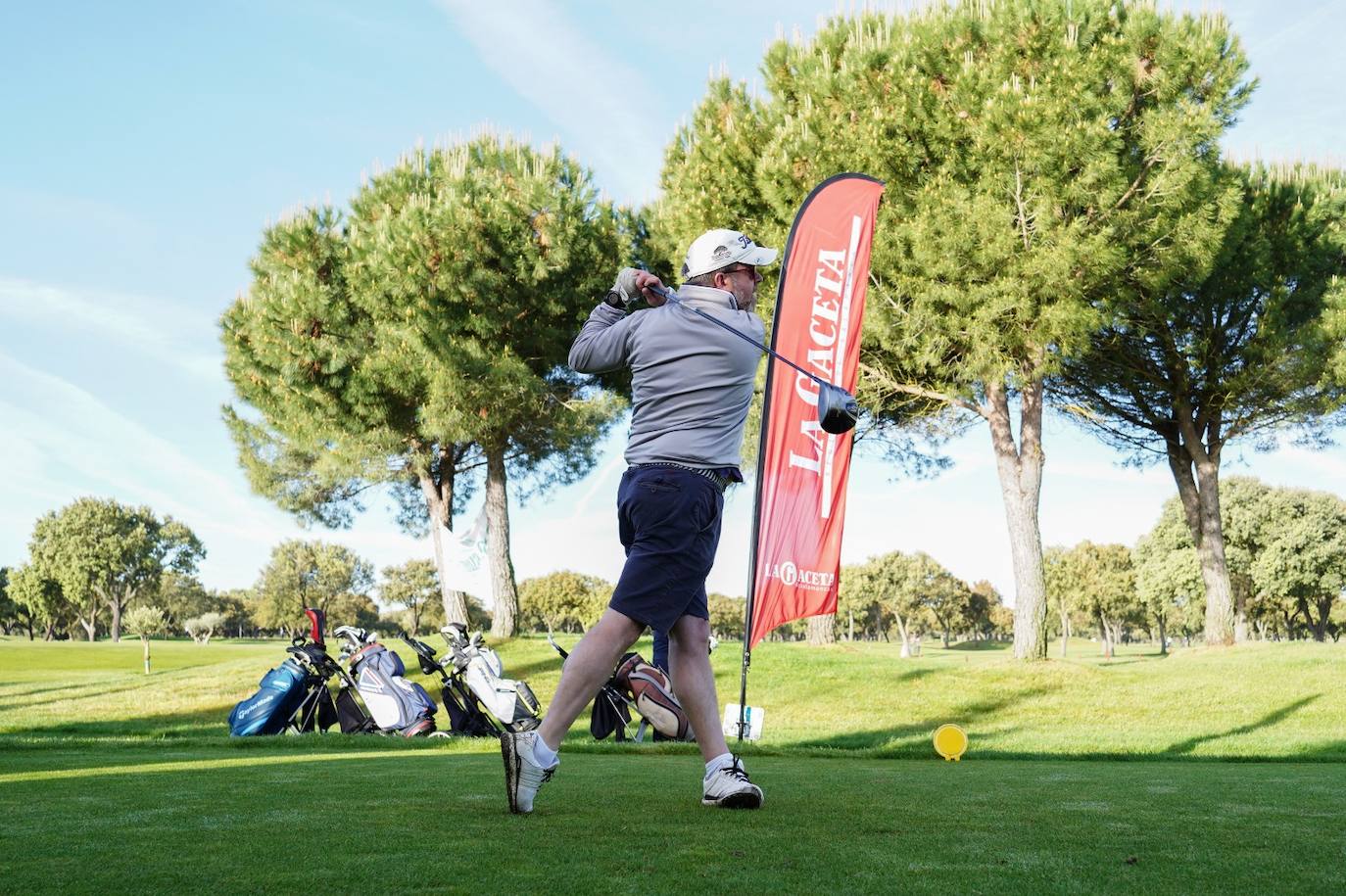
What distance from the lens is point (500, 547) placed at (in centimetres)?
2372

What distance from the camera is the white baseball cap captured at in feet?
13.0

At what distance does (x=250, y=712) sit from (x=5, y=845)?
26.0ft

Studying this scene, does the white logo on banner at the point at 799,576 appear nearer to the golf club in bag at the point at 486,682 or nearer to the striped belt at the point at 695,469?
the golf club in bag at the point at 486,682

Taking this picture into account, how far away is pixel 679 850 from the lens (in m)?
Result: 2.56

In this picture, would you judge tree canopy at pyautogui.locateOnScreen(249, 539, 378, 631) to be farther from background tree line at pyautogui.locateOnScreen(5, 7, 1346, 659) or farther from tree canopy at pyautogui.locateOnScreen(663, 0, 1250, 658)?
tree canopy at pyautogui.locateOnScreen(663, 0, 1250, 658)

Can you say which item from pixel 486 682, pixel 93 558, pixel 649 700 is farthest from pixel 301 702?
pixel 93 558

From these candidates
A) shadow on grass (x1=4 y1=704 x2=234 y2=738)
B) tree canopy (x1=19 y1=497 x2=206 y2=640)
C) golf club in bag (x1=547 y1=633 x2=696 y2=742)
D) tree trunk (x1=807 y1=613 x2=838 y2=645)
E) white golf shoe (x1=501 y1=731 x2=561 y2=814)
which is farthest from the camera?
tree canopy (x1=19 y1=497 x2=206 y2=640)

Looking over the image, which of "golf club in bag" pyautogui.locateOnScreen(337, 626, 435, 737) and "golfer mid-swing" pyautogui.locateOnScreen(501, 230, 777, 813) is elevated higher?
"golfer mid-swing" pyautogui.locateOnScreen(501, 230, 777, 813)

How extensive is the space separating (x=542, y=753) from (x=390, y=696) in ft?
24.5

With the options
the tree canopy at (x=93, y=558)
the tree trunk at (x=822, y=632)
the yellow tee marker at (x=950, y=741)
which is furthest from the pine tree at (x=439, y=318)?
the tree canopy at (x=93, y=558)

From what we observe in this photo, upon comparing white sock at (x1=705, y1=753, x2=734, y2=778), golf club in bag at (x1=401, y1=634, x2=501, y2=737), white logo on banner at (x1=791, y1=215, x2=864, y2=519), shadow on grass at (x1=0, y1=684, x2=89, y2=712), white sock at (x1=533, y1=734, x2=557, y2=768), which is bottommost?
shadow on grass at (x1=0, y1=684, x2=89, y2=712)

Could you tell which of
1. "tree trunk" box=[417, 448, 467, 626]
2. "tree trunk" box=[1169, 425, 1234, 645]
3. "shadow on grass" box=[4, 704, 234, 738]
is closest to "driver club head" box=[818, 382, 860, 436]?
"shadow on grass" box=[4, 704, 234, 738]

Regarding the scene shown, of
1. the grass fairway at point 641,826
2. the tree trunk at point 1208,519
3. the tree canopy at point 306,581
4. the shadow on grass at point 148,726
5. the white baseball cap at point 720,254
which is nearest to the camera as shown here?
the grass fairway at point 641,826

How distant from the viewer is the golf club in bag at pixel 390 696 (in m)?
10.2
